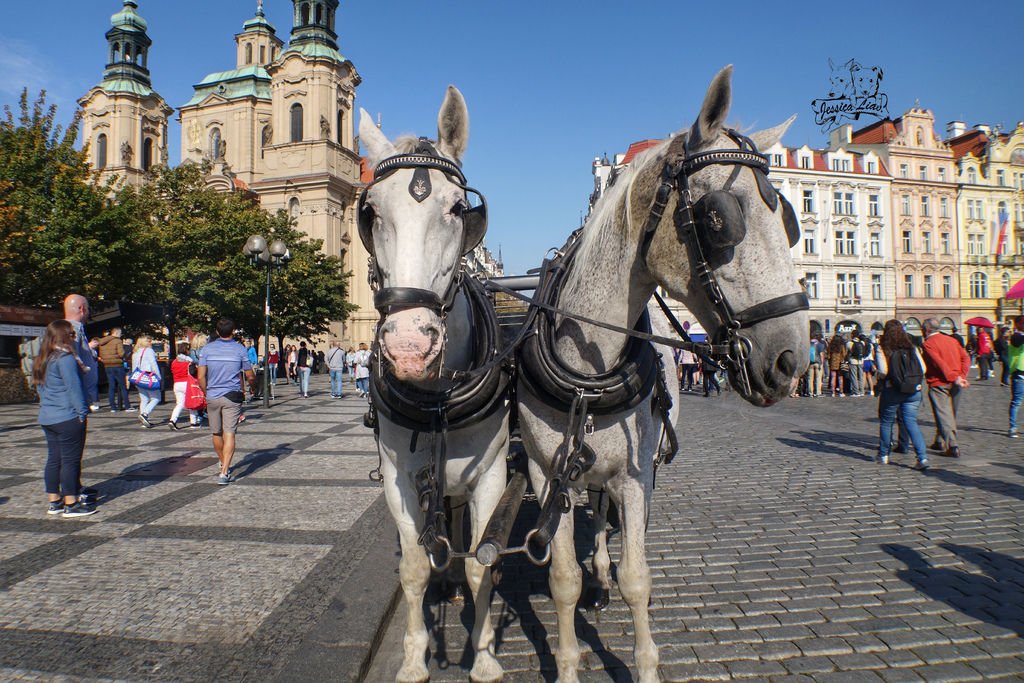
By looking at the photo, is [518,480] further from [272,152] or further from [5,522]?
[272,152]

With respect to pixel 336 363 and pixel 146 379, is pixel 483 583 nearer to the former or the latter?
pixel 146 379

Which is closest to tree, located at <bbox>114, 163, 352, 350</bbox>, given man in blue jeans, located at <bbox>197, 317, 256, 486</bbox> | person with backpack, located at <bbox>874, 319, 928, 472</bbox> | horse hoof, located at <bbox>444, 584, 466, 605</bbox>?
man in blue jeans, located at <bbox>197, 317, 256, 486</bbox>

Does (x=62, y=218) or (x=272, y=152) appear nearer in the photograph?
(x=62, y=218)

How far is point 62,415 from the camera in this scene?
5.28m

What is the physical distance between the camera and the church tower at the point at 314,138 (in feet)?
143

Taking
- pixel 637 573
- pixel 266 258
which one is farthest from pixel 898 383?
pixel 266 258

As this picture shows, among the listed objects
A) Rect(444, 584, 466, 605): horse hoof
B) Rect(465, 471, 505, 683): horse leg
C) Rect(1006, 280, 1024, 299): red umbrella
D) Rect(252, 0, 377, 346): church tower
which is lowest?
Rect(444, 584, 466, 605): horse hoof

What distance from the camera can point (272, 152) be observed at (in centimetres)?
4472

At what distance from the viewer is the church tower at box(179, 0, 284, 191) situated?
51.1 m

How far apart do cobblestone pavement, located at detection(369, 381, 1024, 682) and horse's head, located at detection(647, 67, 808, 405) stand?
1738 mm

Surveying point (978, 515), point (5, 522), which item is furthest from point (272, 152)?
point (978, 515)

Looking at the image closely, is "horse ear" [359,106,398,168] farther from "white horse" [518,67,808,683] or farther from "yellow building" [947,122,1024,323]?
"yellow building" [947,122,1024,323]

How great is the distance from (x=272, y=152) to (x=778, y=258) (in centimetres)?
4905

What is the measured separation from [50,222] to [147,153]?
40882 millimetres
